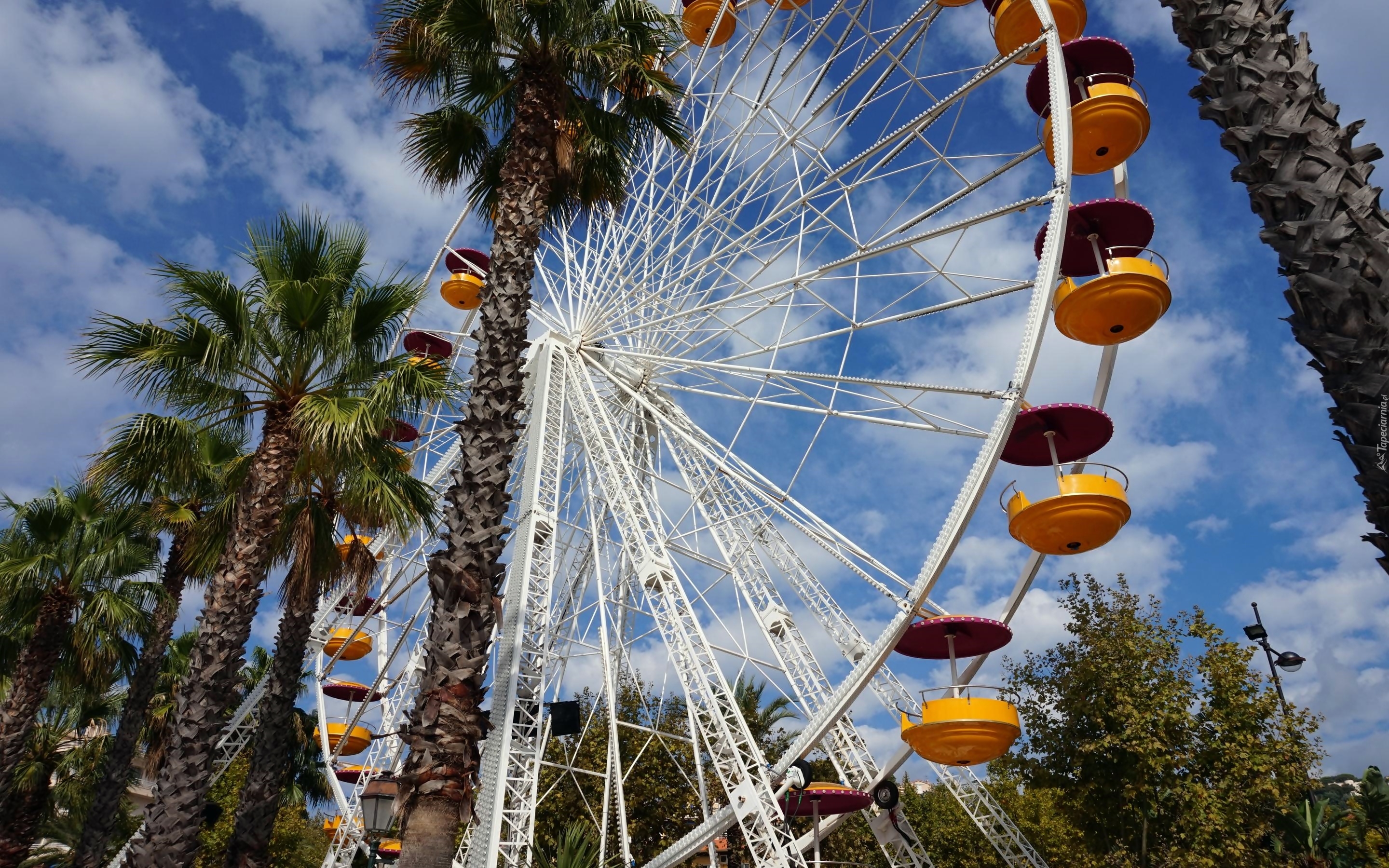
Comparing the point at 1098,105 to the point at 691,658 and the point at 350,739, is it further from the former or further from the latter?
the point at 350,739

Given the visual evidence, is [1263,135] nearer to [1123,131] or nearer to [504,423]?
[504,423]

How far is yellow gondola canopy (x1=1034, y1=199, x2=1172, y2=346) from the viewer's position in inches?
449

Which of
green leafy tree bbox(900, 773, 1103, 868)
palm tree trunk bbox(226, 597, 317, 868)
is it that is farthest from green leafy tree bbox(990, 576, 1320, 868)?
palm tree trunk bbox(226, 597, 317, 868)

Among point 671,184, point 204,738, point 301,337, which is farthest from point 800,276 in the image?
point 204,738

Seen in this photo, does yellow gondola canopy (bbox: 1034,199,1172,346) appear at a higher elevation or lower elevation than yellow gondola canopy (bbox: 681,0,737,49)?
lower

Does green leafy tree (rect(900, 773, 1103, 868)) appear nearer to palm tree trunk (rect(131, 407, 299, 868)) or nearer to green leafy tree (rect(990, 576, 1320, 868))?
green leafy tree (rect(990, 576, 1320, 868))

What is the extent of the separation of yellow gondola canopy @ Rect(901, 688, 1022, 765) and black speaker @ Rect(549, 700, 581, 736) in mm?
5853

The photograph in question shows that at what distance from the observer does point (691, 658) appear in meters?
13.3

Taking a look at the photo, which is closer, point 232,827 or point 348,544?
point 348,544

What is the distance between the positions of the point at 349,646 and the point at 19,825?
7.57 m

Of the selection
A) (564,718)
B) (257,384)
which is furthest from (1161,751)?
(257,384)

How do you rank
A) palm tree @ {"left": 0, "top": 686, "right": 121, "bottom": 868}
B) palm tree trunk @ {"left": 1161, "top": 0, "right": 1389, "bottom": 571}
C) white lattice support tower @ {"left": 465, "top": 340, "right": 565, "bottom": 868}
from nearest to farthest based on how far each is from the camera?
palm tree trunk @ {"left": 1161, "top": 0, "right": 1389, "bottom": 571}, white lattice support tower @ {"left": 465, "top": 340, "right": 565, "bottom": 868}, palm tree @ {"left": 0, "top": 686, "right": 121, "bottom": 868}

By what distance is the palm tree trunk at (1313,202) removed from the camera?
13.8 ft

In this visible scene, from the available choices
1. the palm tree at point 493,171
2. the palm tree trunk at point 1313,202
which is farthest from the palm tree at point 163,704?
the palm tree trunk at point 1313,202
